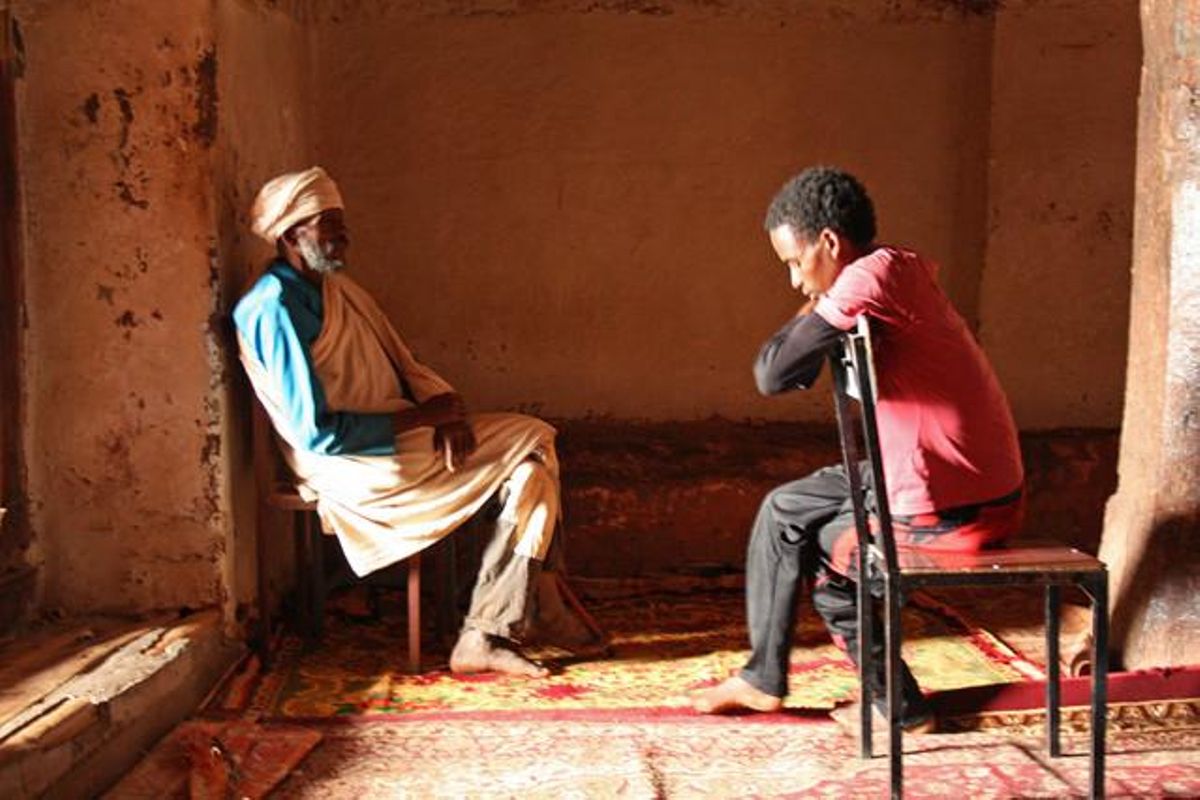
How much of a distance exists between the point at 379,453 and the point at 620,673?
1.06 meters

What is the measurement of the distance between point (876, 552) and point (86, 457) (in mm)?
2442

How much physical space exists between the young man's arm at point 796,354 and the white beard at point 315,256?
1574mm

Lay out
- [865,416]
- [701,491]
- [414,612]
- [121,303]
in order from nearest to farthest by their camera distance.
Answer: [865,416]
[121,303]
[414,612]
[701,491]

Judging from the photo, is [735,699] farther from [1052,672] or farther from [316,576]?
[316,576]

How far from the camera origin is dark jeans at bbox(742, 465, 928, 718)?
12.4 ft

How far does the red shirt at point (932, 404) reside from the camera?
11.5ft

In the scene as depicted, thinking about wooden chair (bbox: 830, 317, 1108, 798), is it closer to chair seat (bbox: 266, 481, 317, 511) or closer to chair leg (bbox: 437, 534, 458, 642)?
chair leg (bbox: 437, 534, 458, 642)

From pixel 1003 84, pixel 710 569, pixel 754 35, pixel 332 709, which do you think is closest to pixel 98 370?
pixel 332 709

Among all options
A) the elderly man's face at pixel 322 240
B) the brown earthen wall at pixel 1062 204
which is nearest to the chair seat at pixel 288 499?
the elderly man's face at pixel 322 240

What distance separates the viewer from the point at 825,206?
3570 mm

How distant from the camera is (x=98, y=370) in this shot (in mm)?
4316

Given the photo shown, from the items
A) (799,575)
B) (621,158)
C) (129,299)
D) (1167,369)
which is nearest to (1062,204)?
(621,158)

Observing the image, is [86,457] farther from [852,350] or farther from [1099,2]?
[1099,2]

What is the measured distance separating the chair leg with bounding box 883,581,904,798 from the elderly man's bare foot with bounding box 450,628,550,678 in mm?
1442
